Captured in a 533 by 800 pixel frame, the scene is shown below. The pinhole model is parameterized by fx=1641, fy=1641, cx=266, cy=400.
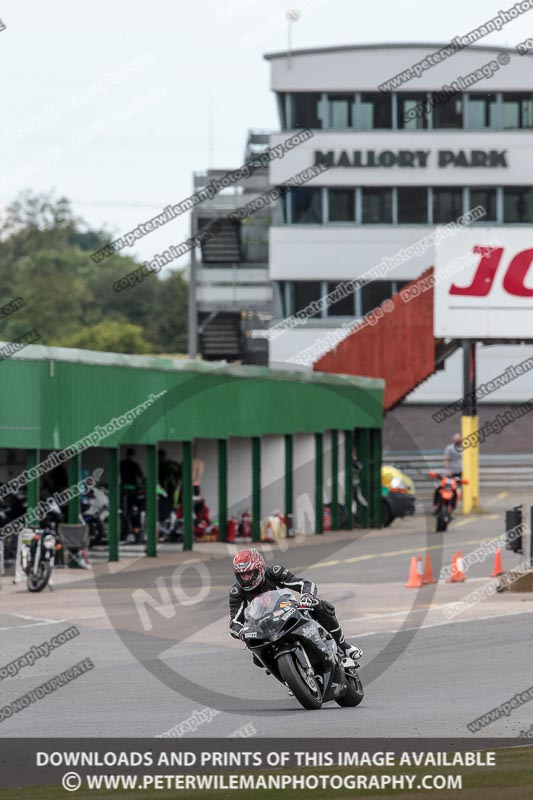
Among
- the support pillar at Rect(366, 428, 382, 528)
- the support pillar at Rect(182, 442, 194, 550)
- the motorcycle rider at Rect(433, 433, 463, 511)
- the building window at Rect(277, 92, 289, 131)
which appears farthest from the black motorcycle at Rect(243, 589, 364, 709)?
the building window at Rect(277, 92, 289, 131)

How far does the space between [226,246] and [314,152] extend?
22.5 feet

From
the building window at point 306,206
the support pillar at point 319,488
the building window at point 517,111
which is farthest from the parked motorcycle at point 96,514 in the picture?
the building window at point 517,111

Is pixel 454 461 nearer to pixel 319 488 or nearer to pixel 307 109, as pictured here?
pixel 319 488

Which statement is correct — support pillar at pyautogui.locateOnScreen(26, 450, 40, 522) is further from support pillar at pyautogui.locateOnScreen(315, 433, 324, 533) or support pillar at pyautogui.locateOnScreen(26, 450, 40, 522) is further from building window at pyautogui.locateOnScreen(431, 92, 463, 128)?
building window at pyautogui.locateOnScreen(431, 92, 463, 128)

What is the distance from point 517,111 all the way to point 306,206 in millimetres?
9776

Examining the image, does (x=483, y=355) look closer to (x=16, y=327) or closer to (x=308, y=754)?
(x=16, y=327)

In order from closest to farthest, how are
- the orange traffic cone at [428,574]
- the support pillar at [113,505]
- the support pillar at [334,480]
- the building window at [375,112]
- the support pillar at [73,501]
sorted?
the orange traffic cone at [428,574] < the support pillar at [73,501] < the support pillar at [113,505] < the support pillar at [334,480] < the building window at [375,112]

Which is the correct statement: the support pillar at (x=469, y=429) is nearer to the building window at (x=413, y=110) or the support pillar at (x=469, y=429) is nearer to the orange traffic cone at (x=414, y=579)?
the orange traffic cone at (x=414, y=579)

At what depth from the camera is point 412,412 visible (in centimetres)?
6738

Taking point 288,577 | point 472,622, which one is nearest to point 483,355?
point 472,622

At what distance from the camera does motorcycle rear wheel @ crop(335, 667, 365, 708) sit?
14.0 meters

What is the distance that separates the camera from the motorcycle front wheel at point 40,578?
83.4 feet

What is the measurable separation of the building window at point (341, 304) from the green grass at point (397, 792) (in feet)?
190

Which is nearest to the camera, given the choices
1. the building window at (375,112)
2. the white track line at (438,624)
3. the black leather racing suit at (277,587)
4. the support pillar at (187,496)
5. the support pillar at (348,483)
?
the black leather racing suit at (277,587)
